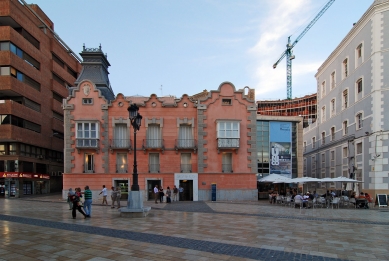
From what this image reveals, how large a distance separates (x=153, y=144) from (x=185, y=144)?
3.19 metres

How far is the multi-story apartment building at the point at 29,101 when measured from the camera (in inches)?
1426

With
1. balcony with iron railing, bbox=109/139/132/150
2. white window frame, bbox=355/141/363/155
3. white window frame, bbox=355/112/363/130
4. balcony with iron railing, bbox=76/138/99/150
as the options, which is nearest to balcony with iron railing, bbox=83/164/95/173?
balcony with iron railing, bbox=76/138/99/150

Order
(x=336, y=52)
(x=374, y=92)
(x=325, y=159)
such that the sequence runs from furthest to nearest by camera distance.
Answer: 1. (x=325, y=159)
2. (x=336, y=52)
3. (x=374, y=92)

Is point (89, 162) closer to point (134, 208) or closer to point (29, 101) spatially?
point (134, 208)

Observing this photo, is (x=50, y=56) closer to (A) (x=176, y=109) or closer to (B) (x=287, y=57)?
(A) (x=176, y=109)

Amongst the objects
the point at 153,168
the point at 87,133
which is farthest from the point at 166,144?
the point at 87,133

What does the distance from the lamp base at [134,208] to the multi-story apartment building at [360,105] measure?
21301mm

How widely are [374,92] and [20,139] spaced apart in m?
39.4

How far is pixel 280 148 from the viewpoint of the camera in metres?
37.3

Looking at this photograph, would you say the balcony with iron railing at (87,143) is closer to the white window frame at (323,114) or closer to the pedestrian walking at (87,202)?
the pedestrian walking at (87,202)

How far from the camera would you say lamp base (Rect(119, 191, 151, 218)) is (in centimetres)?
1606

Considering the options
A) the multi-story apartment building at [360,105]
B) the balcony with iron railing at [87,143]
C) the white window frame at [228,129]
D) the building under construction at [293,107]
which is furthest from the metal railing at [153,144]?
the building under construction at [293,107]

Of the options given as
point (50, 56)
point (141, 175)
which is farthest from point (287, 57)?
point (141, 175)

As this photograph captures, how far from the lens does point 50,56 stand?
46.4m
